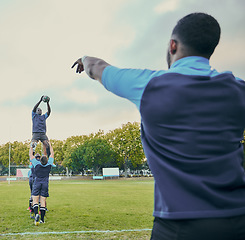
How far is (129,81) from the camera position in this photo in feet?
5.37

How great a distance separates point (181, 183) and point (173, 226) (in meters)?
0.22

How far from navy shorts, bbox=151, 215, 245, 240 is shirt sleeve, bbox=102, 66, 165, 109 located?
649mm

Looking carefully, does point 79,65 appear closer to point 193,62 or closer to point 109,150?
point 193,62

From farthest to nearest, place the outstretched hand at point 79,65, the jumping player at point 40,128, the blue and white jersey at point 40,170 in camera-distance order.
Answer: the jumping player at point 40,128, the blue and white jersey at point 40,170, the outstretched hand at point 79,65

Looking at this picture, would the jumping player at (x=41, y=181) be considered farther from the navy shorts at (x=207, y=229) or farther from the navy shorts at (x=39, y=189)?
the navy shorts at (x=207, y=229)

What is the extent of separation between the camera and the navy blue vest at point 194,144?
151cm

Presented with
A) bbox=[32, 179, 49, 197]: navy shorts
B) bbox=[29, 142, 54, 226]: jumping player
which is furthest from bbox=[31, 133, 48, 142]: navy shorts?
bbox=[32, 179, 49, 197]: navy shorts

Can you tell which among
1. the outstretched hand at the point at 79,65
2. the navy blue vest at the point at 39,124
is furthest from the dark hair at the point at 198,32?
the navy blue vest at the point at 39,124

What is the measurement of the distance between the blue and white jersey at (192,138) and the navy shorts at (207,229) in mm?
34

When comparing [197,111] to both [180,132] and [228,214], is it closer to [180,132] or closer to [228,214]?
[180,132]

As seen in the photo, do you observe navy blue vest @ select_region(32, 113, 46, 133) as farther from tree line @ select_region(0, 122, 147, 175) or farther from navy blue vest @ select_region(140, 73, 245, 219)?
tree line @ select_region(0, 122, 147, 175)

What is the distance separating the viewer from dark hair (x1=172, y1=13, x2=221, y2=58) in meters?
1.74

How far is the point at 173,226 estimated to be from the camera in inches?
60.6

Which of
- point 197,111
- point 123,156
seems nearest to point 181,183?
point 197,111
